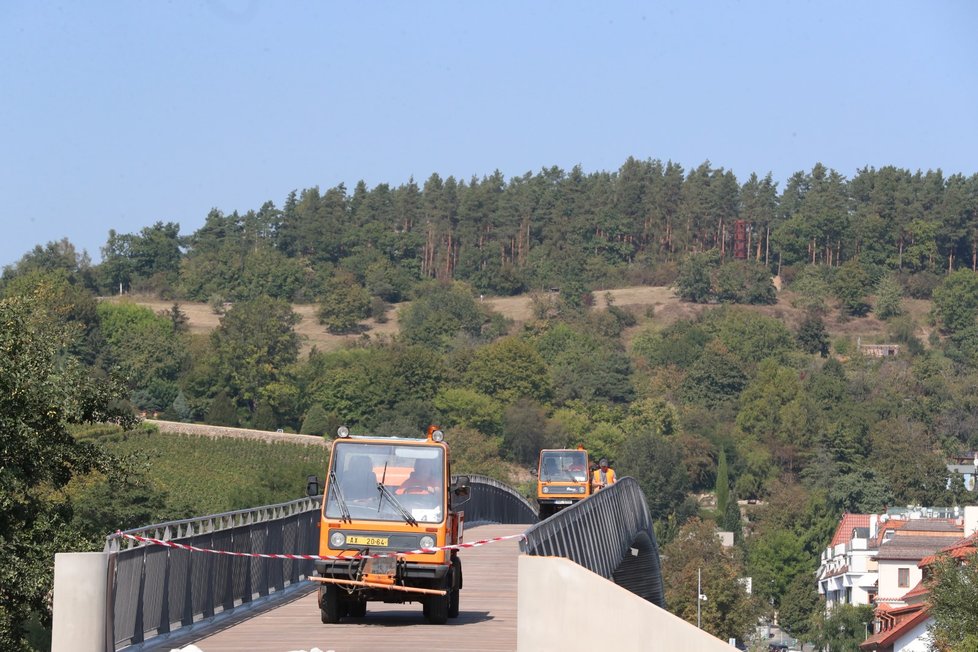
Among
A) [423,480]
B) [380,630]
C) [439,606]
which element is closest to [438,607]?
[439,606]

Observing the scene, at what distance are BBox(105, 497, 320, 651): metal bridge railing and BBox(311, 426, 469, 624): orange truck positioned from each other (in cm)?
166

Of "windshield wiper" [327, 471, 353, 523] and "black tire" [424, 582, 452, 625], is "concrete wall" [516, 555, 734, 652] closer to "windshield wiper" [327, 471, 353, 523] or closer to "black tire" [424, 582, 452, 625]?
"windshield wiper" [327, 471, 353, 523]

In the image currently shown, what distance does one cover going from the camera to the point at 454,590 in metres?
20.8

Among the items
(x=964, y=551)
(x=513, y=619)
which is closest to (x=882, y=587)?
(x=964, y=551)

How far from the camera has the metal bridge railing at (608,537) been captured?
22.8 m

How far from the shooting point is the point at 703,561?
102 m

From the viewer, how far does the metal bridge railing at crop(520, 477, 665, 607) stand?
22.8 metres

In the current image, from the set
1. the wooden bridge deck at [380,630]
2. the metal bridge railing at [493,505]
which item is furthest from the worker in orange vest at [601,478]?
the wooden bridge deck at [380,630]

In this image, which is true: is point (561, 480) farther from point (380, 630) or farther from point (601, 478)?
point (380, 630)

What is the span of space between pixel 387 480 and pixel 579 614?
5.77 m

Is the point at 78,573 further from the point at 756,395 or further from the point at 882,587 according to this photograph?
the point at 756,395

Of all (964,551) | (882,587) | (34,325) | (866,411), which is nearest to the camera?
(34,325)

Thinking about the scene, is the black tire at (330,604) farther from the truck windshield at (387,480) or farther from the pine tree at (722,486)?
the pine tree at (722,486)

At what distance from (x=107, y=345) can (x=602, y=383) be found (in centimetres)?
5354
